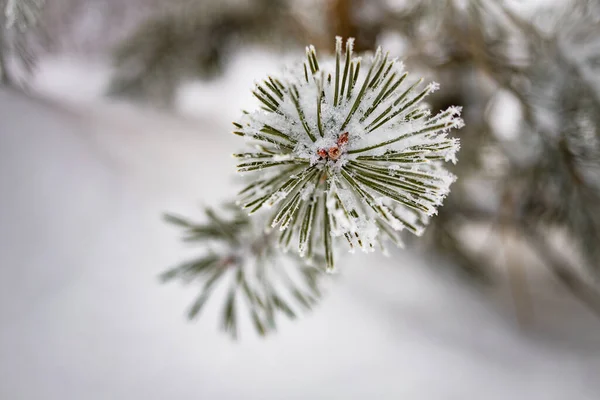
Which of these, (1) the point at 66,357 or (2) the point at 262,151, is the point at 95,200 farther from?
(2) the point at 262,151

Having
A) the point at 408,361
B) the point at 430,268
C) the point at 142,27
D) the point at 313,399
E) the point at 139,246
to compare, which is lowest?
the point at 313,399

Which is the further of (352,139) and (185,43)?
(185,43)

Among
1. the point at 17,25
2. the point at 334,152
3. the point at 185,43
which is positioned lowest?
the point at 334,152

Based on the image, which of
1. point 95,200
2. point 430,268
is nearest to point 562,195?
point 430,268

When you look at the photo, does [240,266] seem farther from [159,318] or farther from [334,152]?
[159,318]

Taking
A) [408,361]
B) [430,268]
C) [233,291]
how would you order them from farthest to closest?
[430,268] < [408,361] < [233,291]

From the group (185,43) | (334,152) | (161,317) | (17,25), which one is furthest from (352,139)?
(185,43)

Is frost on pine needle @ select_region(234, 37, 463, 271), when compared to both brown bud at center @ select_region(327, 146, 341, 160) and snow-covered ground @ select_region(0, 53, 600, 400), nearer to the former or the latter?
brown bud at center @ select_region(327, 146, 341, 160)

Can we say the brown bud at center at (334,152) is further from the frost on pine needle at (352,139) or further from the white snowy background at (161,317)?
the white snowy background at (161,317)

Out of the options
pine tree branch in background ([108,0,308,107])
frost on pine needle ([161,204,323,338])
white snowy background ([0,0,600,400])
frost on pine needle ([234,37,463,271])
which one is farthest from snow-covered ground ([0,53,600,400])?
frost on pine needle ([234,37,463,271])
